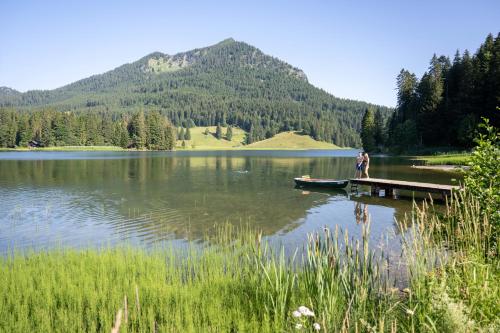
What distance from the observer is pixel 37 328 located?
6633 millimetres

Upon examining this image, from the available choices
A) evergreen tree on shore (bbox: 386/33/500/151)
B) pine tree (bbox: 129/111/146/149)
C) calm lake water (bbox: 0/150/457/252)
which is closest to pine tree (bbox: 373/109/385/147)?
evergreen tree on shore (bbox: 386/33/500/151)

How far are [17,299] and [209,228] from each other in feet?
41.6

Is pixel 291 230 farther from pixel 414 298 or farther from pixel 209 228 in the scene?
pixel 414 298

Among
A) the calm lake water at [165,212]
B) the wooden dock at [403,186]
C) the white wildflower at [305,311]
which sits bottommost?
the calm lake water at [165,212]

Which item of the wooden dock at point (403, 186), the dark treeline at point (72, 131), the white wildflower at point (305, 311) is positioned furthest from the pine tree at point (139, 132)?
the white wildflower at point (305, 311)

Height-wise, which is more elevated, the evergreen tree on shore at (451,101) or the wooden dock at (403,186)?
the evergreen tree on shore at (451,101)

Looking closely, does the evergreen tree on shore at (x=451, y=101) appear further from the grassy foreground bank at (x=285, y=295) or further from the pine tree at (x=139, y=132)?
the pine tree at (x=139, y=132)

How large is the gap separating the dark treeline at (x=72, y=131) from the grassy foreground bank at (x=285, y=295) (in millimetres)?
172080

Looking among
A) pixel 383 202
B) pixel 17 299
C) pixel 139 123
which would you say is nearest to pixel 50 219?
pixel 17 299

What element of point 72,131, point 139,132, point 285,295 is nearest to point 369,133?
point 139,132

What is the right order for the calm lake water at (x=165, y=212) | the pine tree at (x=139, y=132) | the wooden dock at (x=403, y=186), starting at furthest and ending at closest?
the pine tree at (x=139, y=132) < the wooden dock at (x=403, y=186) < the calm lake water at (x=165, y=212)

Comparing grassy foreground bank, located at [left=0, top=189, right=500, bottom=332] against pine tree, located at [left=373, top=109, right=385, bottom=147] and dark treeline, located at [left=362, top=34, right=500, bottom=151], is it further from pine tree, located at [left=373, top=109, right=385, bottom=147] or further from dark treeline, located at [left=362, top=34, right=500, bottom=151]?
pine tree, located at [left=373, top=109, right=385, bottom=147]

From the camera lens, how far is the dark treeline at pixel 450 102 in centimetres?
6806

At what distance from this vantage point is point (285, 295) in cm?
678
